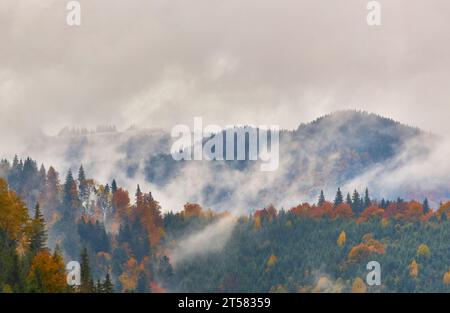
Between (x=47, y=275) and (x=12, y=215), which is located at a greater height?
(x=12, y=215)

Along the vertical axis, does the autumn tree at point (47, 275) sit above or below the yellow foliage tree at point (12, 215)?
below

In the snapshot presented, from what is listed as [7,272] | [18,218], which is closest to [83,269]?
[18,218]

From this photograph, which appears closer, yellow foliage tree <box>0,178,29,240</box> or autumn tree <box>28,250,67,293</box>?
autumn tree <box>28,250,67,293</box>

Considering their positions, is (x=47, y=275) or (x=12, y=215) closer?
(x=47, y=275)

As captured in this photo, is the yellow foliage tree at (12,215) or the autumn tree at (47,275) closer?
the autumn tree at (47,275)

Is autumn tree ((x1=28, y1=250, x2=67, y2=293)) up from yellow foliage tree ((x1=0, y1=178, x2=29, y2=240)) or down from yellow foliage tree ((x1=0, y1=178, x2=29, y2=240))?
down
